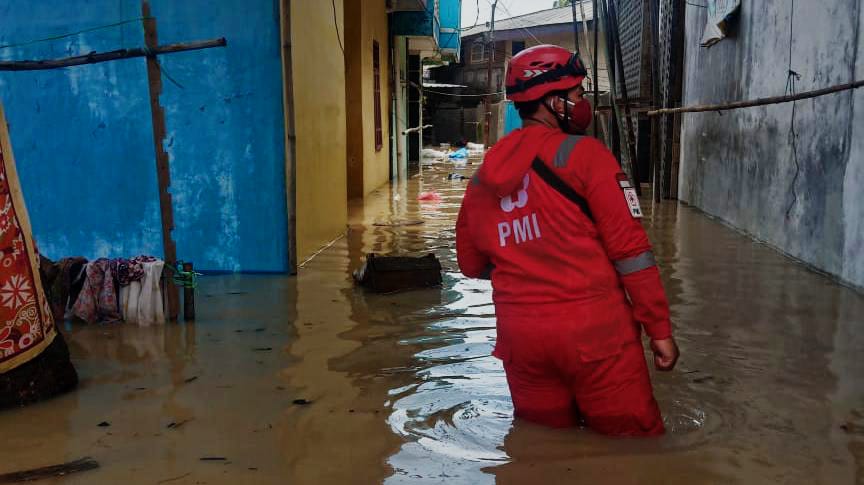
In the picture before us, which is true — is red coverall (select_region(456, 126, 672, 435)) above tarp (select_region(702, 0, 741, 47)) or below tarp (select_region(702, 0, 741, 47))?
below

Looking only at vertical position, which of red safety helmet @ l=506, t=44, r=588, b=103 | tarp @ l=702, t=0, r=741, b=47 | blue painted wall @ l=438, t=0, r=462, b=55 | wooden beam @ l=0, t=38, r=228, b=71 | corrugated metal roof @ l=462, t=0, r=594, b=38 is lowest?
red safety helmet @ l=506, t=44, r=588, b=103

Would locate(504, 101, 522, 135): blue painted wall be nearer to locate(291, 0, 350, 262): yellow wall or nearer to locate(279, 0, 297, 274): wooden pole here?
locate(291, 0, 350, 262): yellow wall

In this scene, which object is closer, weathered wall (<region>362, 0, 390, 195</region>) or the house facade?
the house facade

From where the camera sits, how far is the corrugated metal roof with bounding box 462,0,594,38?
98.7 ft

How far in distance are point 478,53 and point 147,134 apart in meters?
28.0

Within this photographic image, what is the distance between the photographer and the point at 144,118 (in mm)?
A: 6867

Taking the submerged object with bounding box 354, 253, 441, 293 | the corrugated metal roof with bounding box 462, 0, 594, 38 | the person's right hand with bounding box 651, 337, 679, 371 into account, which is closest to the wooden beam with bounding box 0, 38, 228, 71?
the submerged object with bounding box 354, 253, 441, 293

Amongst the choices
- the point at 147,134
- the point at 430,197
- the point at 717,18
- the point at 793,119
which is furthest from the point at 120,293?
the point at 430,197

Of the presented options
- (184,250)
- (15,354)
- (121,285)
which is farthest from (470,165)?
(15,354)

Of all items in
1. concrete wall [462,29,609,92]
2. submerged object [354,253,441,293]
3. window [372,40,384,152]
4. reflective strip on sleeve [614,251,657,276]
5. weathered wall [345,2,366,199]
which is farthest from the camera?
concrete wall [462,29,609,92]

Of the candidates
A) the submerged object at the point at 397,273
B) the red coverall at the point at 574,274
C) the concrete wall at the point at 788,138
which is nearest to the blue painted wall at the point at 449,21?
the concrete wall at the point at 788,138

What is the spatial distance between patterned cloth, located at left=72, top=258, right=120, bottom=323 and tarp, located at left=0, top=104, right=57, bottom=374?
1.29m

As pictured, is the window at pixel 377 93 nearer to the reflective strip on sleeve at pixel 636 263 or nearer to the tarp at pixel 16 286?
the tarp at pixel 16 286

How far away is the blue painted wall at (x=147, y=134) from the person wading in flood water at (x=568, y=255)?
4.32 metres
